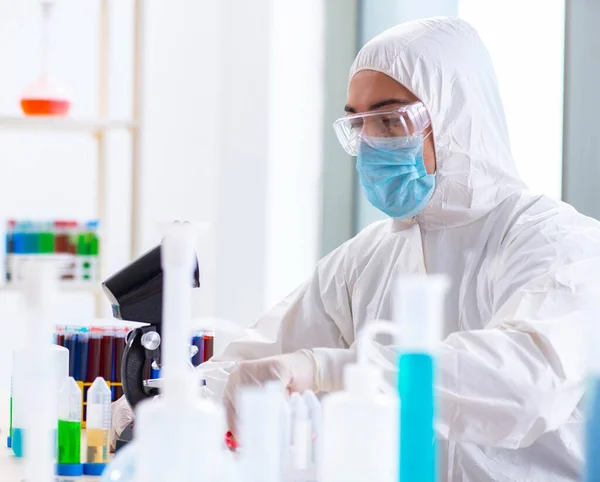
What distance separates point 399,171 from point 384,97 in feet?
0.47

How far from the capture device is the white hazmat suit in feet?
4.13

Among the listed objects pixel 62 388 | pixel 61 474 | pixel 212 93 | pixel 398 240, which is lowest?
pixel 61 474

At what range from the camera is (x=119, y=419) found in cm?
156

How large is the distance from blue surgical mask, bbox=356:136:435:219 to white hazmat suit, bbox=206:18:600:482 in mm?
28

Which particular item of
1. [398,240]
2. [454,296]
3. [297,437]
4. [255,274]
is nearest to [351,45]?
[255,274]

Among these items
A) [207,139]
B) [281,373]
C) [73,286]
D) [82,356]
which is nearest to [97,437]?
[281,373]

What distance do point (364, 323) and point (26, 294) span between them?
1099 mm

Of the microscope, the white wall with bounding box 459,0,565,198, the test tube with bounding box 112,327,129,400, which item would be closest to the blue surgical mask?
the microscope

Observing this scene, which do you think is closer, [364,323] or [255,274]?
[364,323]

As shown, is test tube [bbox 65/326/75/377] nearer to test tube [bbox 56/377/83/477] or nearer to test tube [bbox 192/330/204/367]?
test tube [bbox 192/330/204/367]

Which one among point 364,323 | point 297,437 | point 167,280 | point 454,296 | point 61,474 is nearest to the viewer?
point 167,280

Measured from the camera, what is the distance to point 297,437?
1.01 meters

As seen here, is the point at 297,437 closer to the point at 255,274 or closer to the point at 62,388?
the point at 62,388

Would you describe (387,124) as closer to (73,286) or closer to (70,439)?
(70,439)
